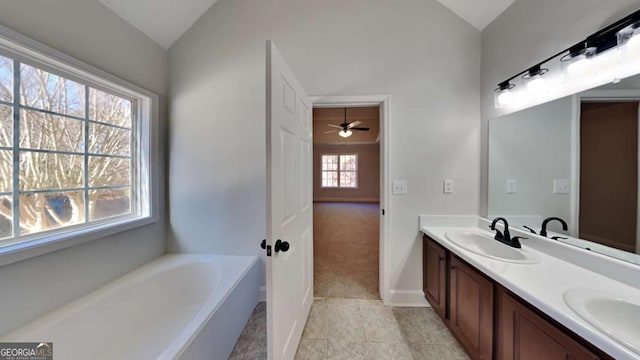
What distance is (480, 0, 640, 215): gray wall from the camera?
1.13 metres

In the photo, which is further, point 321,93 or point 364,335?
point 321,93

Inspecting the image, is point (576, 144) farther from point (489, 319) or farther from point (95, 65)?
point (95, 65)

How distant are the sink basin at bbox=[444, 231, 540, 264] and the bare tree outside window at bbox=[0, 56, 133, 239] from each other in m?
2.78

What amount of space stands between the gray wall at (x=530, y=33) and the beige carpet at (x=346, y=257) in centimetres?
144

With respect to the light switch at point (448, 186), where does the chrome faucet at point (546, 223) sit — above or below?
below

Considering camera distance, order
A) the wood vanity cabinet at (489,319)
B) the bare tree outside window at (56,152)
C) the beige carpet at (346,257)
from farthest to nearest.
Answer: the beige carpet at (346,257)
the bare tree outside window at (56,152)
the wood vanity cabinet at (489,319)

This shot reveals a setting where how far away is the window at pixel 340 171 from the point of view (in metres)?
8.40

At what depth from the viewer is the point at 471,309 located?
4.39 ft

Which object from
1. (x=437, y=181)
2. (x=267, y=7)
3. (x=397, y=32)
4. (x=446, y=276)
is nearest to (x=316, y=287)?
(x=446, y=276)

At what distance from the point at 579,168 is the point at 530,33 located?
102 cm

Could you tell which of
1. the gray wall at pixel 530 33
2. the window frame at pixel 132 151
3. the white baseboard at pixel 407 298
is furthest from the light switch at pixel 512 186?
the window frame at pixel 132 151

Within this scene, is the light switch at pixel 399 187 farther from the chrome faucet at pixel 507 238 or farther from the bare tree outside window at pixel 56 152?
the bare tree outside window at pixel 56 152

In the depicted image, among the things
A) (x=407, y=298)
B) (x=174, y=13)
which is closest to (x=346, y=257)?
(x=407, y=298)

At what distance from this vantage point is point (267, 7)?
6.64ft
